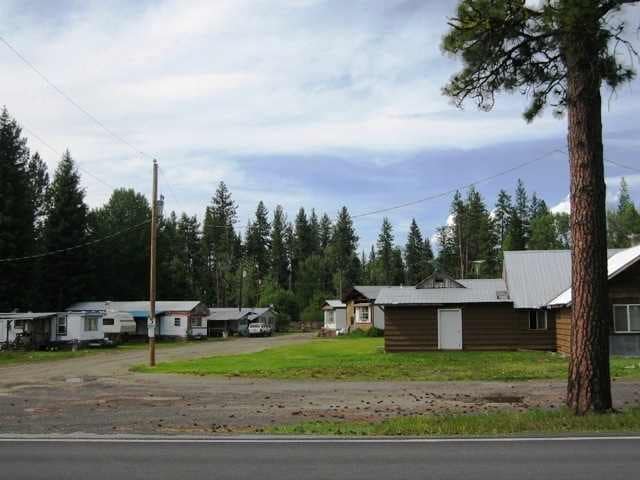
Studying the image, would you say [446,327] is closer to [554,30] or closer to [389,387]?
[389,387]

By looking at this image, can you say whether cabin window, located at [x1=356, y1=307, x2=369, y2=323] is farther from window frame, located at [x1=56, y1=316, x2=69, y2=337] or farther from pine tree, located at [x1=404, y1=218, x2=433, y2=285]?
pine tree, located at [x1=404, y1=218, x2=433, y2=285]

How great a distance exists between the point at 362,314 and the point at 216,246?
50.0 m

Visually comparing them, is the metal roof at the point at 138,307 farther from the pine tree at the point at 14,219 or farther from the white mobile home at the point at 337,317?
the white mobile home at the point at 337,317

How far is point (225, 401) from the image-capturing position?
17109 millimetres

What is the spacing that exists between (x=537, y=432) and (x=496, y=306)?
25242 millimetres

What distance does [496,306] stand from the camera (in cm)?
3562

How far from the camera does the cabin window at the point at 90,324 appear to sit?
4928 centimetres

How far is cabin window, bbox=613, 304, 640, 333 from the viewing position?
2928 centimetres

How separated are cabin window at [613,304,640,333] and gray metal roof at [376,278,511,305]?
6.55 metres

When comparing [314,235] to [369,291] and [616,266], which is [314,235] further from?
[616,266]

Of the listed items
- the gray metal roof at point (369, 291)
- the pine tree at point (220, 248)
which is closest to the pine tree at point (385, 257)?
the pine tree at point (220, 248)

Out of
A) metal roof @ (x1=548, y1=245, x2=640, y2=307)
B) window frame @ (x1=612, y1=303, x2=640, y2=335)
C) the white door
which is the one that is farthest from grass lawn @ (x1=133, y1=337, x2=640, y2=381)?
metal roof @ (x1=548, y1=245, x2=640, y2=307)
